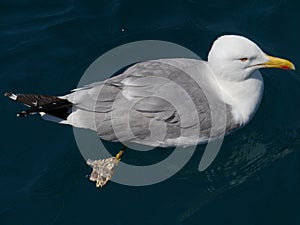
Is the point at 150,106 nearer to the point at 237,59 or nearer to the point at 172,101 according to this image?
the point at 172,101

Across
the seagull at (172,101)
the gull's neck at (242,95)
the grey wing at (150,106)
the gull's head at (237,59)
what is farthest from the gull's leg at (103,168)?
the gull's head at (237,59)

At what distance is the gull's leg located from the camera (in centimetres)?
656

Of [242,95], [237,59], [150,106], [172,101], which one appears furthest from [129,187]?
[237,59]

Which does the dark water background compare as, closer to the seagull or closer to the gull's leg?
the gull's leg

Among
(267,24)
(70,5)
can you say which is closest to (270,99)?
(267,24)

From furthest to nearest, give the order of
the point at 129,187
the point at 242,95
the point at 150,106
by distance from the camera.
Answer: the point at 242,95 → the point at 129,187 → the point at 150,106

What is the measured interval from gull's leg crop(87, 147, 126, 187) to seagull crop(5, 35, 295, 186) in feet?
0.04

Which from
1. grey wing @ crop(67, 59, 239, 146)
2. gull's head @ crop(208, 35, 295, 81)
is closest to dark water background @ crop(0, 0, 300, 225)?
grey wing @ crop(67, 59, 239, 146)

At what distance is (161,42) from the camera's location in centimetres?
786

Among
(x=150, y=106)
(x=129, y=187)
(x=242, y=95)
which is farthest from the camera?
(x=242, y=95)

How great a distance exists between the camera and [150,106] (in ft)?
20.5

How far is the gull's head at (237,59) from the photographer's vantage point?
626cm

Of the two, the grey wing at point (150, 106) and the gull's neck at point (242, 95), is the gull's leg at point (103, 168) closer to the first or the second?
the grey wing at point (150, 106)

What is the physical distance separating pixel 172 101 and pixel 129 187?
1098 mm
